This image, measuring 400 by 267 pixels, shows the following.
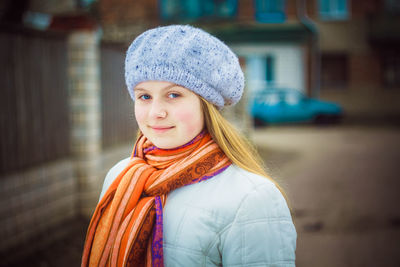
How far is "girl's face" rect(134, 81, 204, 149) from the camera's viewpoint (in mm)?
1478

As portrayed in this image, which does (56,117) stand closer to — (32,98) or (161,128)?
(32,98)

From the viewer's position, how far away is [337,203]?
5.79 metres

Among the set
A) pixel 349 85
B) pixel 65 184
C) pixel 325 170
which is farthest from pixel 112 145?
pixel 349 85

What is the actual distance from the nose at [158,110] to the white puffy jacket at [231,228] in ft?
0.98

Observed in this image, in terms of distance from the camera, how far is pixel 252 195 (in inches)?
55.8

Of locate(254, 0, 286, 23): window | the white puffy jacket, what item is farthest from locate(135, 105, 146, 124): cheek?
locate(254, 0, 286, 23): window

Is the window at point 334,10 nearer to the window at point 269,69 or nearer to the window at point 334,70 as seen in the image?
the window at point 334,70

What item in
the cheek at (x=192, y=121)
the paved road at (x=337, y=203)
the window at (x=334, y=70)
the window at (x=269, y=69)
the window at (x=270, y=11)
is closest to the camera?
the cheek at (x=192, y=121)

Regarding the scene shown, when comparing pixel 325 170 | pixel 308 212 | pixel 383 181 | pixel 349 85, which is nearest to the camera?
pixel 308 212

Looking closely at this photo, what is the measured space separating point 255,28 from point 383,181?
11952 millimetres

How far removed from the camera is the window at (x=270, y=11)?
62.4 feet

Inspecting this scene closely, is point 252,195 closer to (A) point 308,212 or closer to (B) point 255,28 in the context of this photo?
(A) point 308,212

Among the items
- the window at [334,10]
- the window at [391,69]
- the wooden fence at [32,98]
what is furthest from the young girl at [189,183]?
the window at [391,69]

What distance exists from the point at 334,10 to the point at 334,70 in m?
3.04
